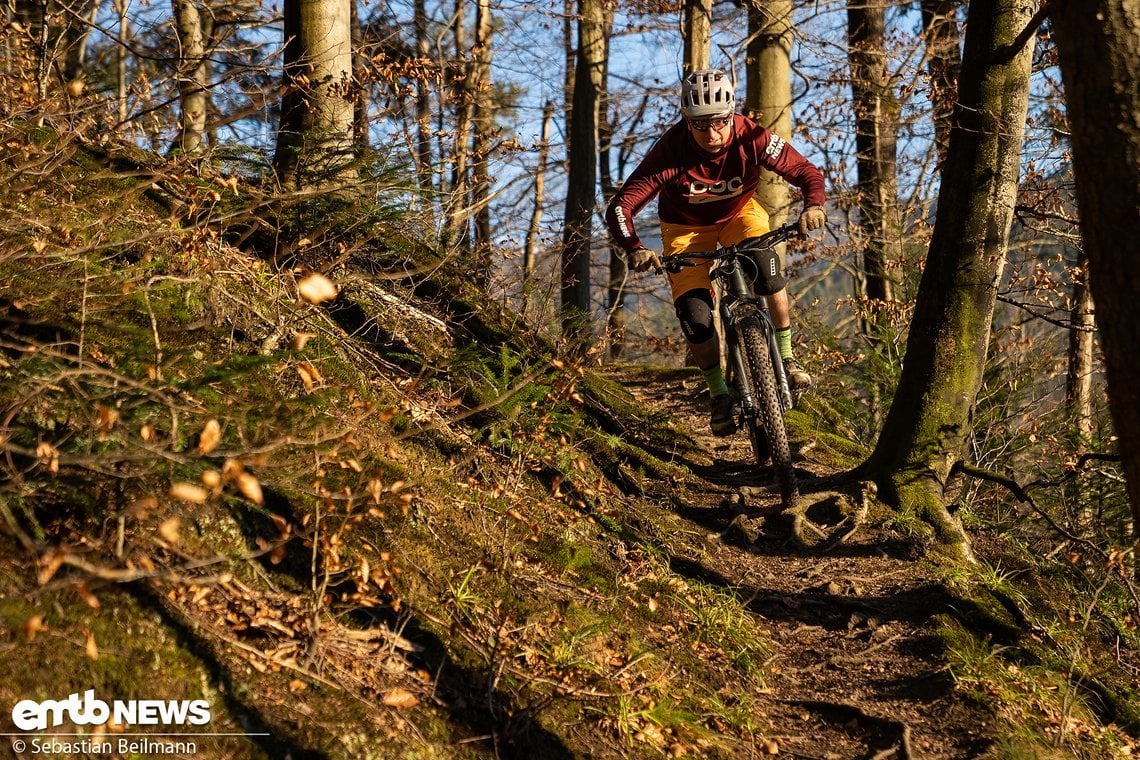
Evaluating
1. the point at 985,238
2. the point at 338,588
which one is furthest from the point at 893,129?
the point at 338,588

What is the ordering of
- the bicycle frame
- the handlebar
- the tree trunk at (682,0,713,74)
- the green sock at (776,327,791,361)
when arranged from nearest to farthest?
the handlebar → the bicycle frame → the green sock at (776,327,791,361) → the tree trunk at (682,0,713,74)

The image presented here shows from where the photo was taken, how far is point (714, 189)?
19.8 feet

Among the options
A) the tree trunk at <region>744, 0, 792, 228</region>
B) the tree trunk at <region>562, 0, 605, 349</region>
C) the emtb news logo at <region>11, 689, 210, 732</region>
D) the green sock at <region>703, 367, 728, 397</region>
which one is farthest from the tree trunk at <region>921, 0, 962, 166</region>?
the emtb news logo at <region>11, 689, 210, 732</region>

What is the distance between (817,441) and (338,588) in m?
4.87

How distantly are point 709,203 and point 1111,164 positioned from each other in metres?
3.54

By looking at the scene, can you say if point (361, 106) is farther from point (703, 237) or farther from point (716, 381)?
point (716, 381)

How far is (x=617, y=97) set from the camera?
61.8 feet

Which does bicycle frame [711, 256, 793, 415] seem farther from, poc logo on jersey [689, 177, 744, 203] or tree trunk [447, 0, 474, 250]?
tree trunk [447, 0, 474, 250]

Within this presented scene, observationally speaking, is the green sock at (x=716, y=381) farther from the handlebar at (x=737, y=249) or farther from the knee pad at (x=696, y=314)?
the handlebar at (x=737, y=249)

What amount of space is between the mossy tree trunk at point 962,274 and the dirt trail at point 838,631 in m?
0.48

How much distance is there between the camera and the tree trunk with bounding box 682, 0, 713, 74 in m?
11.0

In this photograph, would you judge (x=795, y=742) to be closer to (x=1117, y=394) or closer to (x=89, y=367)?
(x=1117, y=394)

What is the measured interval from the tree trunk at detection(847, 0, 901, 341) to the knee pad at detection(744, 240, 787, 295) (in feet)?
21.2

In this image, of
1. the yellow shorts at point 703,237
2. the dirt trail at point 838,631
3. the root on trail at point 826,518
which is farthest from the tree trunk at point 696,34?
the root on trail at point 826,518
